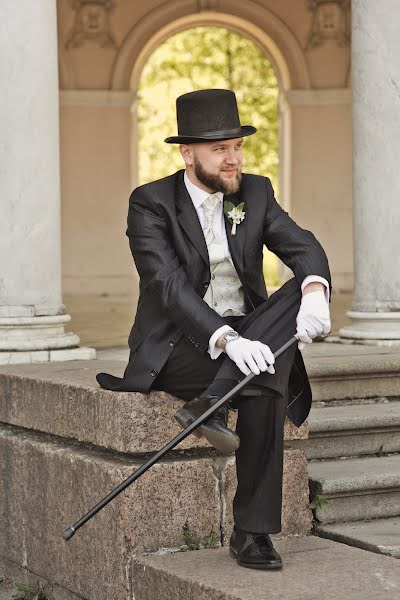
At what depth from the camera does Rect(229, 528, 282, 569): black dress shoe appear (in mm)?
4301

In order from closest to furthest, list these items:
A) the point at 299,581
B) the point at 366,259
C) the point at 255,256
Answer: the point at 299,581, the point at 255,256, the point at 366,259

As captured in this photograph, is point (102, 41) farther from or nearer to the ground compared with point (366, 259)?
farther from the ground

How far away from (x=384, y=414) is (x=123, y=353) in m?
2.37

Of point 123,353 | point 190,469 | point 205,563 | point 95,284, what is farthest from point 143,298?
point 95,284

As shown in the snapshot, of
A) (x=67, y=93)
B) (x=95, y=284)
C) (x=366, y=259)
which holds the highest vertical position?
(x=67, y=93)

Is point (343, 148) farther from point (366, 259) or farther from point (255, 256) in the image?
point (255, 256)

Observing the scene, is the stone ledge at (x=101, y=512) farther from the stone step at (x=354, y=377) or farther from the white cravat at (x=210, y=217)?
the stone step at (x=354, y=377)

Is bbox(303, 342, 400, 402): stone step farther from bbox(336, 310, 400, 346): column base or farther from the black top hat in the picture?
the black top hat

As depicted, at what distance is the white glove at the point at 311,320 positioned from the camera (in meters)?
4.27

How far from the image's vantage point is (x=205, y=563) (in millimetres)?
4504

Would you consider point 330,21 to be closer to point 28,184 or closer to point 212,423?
point 28,184

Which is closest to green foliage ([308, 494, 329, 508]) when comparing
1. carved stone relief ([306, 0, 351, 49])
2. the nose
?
the nose

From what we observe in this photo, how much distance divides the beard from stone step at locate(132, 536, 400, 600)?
4.43 feet

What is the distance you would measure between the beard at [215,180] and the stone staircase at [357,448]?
1.31 m
